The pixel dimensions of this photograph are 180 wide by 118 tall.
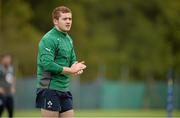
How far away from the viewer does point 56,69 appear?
366 inches

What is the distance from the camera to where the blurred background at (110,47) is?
38.9 meters

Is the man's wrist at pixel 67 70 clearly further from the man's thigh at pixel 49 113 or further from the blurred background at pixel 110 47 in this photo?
the blurred background at pixel 110 47

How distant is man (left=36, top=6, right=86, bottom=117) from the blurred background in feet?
76.0

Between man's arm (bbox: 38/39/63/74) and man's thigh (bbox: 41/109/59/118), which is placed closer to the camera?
man's arm (bbox: 38/39/63/74)

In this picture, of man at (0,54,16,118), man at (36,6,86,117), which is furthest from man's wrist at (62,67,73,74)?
man at (0,54,16,118)

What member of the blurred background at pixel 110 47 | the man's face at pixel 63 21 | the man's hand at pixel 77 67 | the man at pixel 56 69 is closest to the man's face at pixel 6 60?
the man at pixel 56 69

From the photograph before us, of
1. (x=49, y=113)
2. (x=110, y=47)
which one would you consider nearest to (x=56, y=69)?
(x=49, y=113)

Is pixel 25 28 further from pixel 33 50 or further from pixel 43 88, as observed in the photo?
pixel 43 88

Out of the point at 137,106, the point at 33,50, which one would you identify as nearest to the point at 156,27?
the point at 137,106

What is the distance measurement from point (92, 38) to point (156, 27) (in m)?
4.91

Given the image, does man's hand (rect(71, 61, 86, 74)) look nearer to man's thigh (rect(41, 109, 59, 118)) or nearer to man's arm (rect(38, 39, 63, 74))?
man's arm (rect(38, 39, 63, 74))

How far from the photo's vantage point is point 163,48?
1860 inches

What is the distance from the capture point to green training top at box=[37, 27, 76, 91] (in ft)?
30.5

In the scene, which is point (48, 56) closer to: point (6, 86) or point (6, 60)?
point (6, 60)
